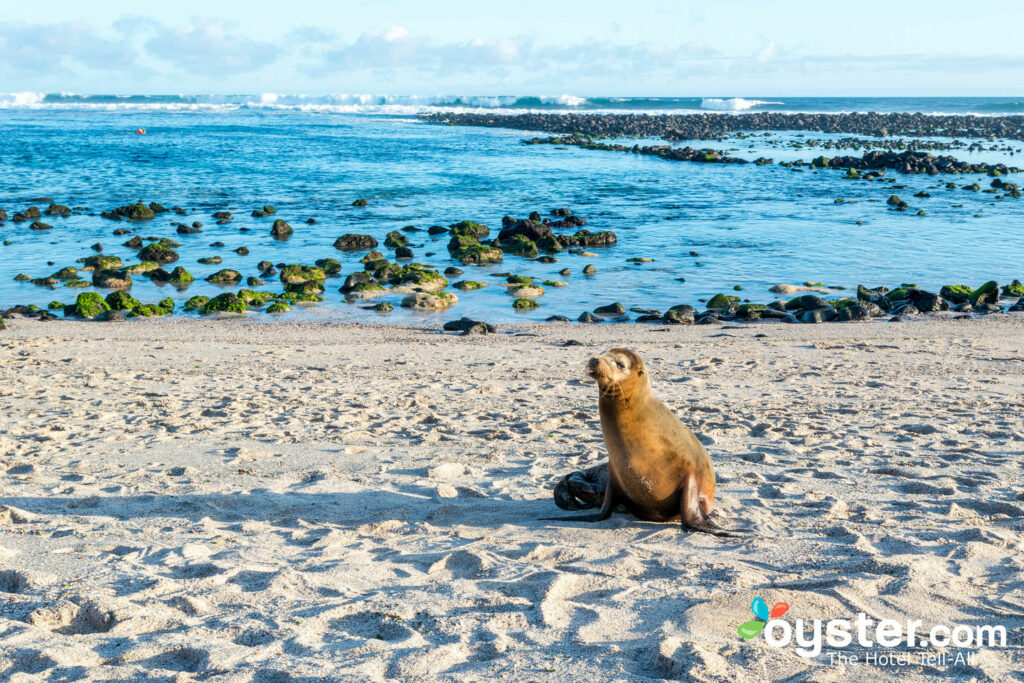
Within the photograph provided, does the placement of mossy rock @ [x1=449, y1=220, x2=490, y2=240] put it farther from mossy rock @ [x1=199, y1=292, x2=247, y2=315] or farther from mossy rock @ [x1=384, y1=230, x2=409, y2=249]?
mossy rock @ [x1=199, y1=292, x2=247, y2=315]

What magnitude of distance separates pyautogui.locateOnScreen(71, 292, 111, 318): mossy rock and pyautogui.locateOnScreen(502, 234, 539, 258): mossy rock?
9740 mm

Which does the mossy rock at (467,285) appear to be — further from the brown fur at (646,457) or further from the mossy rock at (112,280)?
the brown fur at (646,457)

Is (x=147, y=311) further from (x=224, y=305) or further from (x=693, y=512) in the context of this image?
(x=693, y=512)

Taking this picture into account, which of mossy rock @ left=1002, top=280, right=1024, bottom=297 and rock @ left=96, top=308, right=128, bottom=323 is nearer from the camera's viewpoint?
rock @ left=96, top=308, right=128, bottom=323

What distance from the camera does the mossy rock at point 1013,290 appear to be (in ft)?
52.3

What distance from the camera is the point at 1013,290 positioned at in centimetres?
1600

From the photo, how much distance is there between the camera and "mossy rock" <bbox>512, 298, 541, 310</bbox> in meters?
15.4

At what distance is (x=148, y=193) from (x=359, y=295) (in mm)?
19734

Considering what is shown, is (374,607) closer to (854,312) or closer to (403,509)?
(403,509)

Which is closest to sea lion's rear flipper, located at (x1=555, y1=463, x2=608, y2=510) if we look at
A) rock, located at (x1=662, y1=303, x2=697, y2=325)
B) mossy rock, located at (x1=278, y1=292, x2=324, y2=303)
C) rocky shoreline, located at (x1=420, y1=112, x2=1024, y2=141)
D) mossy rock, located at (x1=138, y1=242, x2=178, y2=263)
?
rock, located at (x1=662, y1=303, x2=697, y2=325)

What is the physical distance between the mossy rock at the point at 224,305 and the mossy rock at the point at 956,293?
1271 cm

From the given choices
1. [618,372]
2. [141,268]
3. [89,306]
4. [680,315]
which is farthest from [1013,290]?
[141,268]

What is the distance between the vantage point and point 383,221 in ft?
85.9

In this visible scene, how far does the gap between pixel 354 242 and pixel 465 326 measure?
9080 mm
